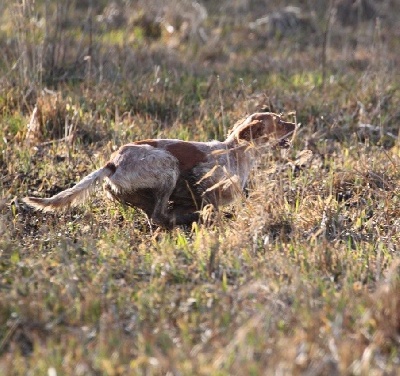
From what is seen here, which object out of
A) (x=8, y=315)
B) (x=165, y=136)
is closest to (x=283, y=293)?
(x=8, y=315)

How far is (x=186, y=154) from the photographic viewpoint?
554 cm

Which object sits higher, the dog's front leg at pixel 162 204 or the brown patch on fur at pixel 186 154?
the brown patch on fur at pixel 186 154

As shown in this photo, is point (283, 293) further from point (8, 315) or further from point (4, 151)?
point (4, 151)

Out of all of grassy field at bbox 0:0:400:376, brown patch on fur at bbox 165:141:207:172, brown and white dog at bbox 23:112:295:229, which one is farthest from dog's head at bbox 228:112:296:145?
brown patch on fur at bbox 165:141:207:172

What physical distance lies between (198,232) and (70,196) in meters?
0.85

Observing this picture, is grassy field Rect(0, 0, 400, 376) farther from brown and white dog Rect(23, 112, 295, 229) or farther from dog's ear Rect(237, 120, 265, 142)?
dog's ear Rect(237, 120, 265, 142)

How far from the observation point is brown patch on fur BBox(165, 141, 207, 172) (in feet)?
18.0

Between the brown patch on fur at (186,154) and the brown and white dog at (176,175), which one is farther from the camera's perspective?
the brown patch on fur at (186,154)

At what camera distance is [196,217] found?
5.61m

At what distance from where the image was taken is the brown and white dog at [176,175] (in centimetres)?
522

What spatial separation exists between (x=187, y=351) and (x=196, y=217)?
2.21m

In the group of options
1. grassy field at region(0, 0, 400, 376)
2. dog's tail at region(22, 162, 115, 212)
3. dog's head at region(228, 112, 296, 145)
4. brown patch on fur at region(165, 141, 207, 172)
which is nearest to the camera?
grassy field at region(0, 0, 400, 376)

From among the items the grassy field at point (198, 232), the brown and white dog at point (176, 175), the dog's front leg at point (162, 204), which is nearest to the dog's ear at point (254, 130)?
the brown and white dog at point (176, 175)

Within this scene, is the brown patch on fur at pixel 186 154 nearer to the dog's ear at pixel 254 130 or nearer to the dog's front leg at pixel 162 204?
the dog's front leg at pixel 162 204
